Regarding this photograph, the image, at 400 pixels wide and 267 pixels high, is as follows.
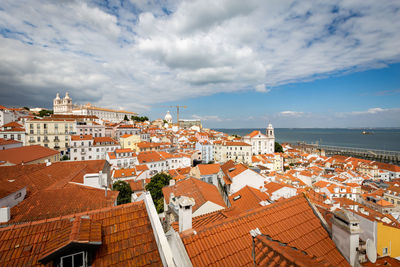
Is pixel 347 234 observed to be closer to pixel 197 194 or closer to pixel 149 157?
pixel 197 194

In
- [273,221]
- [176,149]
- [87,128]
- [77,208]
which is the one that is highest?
[87,128]

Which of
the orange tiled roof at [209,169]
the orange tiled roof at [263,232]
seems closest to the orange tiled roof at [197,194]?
the orange tiled roof at [263,232]

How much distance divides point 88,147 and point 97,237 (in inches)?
1915

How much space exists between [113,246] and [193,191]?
12238 millimetres

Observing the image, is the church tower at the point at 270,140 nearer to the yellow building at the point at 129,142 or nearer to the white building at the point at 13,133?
the yellow building at the point at 129,142

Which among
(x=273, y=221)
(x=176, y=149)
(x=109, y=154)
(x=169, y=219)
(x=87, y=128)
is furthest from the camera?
Result: (x=176, y=149)

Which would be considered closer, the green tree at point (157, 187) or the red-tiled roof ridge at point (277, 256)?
the red-tiled roof ridge at point (277, 256)

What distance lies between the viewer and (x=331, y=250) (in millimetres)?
4801

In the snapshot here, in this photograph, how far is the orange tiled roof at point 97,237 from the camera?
3459mm

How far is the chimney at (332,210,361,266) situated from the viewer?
4.42 meters

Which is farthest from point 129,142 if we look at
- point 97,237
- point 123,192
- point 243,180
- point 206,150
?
point 97,237

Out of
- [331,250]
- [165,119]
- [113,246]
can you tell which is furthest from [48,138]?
[165,119]

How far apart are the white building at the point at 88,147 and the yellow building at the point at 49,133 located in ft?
15.3

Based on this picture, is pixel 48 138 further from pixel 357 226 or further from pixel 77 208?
pixel 357 226
